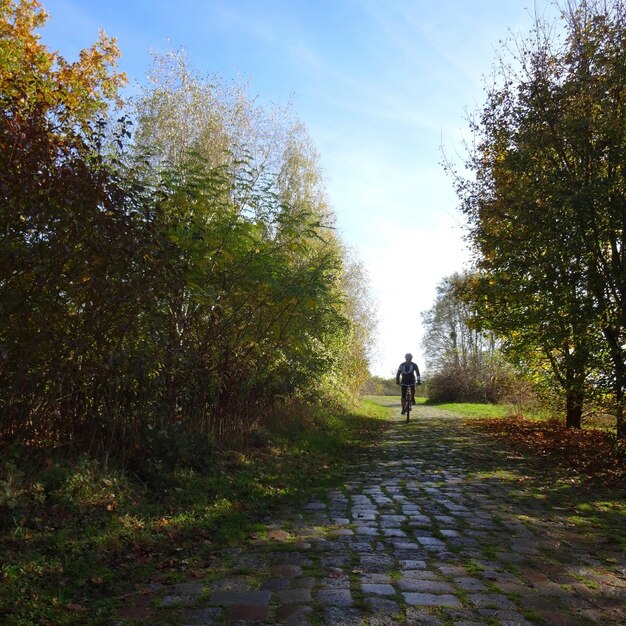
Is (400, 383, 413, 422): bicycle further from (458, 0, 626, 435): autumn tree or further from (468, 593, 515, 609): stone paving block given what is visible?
(468, 593, 515, 609): stone paving block

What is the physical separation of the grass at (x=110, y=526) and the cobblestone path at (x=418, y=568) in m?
0.39

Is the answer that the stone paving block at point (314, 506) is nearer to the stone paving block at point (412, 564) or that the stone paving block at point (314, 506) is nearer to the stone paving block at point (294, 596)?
the stone paving block at point (412, 564)

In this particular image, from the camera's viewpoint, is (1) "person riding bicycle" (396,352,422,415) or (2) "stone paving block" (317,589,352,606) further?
(1) "person riding bicycle" (396,352,422,415)

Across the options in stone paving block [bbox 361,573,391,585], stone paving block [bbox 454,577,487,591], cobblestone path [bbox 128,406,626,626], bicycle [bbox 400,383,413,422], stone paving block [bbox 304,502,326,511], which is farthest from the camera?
bicycle [bbox 400,383,413,422]

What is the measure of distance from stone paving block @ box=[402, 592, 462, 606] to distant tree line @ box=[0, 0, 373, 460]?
3.44 metres

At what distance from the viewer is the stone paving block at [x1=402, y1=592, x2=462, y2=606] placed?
11.8 ft

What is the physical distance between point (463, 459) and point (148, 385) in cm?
662

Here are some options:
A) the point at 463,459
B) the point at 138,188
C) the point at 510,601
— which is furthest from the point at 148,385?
the point at 463,459

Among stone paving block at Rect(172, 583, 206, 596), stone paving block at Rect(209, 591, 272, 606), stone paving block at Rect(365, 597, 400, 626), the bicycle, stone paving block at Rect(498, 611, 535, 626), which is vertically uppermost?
the bicycle

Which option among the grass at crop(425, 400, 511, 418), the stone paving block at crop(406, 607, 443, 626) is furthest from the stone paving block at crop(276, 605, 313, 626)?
the grass at crop(425, 400, 511, 418)

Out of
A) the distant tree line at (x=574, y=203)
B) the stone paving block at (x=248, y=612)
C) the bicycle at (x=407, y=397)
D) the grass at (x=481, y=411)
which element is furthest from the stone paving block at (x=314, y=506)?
the grass at (x=481, y=411)

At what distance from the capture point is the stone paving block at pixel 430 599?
11.8 feet

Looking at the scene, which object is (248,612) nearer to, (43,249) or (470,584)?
(470,584)

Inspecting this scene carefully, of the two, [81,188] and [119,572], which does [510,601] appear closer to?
[119,572]
